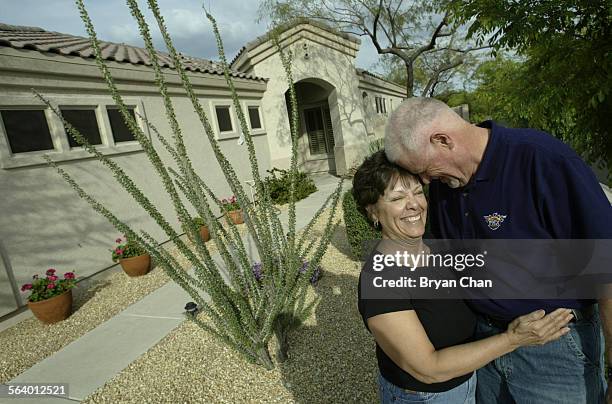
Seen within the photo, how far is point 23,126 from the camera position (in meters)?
5.34

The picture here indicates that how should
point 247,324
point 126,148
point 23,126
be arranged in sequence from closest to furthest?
point 247,324
point 23,126
point 126,148

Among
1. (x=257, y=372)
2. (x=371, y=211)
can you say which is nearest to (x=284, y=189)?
(x=257, y=372)

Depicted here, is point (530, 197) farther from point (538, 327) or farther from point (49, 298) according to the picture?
point (49, 298)

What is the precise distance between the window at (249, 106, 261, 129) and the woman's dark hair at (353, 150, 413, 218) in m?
11.3

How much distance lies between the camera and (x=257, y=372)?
3.25 metres

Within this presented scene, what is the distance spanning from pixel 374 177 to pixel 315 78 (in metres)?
13.1

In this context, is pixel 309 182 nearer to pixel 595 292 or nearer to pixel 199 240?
pixel 199 240

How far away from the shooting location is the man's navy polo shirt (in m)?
1.25

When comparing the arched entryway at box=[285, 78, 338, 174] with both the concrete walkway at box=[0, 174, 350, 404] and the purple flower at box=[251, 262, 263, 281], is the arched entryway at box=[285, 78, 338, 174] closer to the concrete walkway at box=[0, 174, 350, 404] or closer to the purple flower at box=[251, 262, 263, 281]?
the purple flower at box=[251, 262, 263, 281]

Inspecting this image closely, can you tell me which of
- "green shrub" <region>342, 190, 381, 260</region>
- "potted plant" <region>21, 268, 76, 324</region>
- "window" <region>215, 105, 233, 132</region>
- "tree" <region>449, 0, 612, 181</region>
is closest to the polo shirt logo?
"tree" <region>449, 0, 612, 181</region>

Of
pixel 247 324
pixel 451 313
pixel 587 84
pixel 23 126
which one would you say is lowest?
pixel 247 324

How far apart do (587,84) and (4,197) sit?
24.4 ft

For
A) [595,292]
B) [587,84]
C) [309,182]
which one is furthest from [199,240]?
[309,182]

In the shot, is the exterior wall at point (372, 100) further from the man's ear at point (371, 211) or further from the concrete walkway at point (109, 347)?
the man's ear at point (371, 211)
